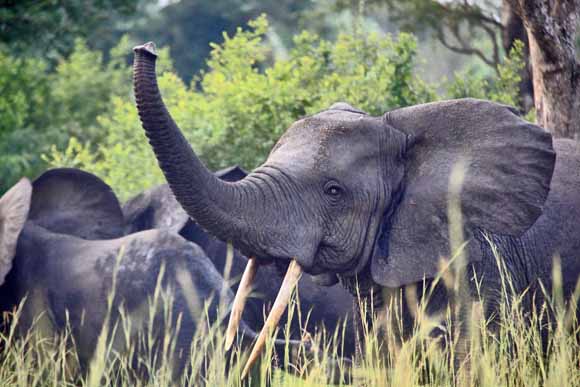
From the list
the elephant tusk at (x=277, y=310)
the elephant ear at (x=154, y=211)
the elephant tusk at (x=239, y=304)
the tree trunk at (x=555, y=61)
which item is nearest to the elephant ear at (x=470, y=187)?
the elephant tusk at (x=277, y=310)

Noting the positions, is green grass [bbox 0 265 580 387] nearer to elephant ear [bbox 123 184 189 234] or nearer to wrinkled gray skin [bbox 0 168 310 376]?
wrinkled gray skin [bbox 0 168 310 376]

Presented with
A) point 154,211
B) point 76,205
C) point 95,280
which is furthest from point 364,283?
point 76,205

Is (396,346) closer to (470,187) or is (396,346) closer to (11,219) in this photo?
(470,187)

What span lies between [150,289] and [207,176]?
1.47 meters

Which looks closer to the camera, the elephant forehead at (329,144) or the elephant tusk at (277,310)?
the elephant tusk at (277,310)

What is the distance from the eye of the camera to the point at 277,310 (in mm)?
4523

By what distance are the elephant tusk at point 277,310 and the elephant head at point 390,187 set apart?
6 centimetres

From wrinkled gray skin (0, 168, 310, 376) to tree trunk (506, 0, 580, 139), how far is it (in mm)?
2371

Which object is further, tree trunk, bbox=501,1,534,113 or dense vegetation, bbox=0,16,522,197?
tree trunk, bbox=501,1,534,113

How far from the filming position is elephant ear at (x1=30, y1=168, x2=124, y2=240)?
24.4ft

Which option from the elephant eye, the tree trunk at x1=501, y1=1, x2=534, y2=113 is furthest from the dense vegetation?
the elephant eye

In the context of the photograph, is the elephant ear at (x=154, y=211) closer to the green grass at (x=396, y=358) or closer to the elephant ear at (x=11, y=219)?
the elephant ear at (x=11, y=219)

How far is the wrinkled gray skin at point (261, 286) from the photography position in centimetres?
657

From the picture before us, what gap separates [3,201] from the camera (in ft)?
21.7
